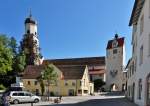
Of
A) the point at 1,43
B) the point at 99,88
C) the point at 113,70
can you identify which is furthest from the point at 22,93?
the point at 113,70

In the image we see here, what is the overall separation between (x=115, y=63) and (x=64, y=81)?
38759 millimetres

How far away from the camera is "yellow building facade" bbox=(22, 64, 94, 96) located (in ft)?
270

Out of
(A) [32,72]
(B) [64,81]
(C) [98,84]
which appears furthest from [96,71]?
(B) [64,81]

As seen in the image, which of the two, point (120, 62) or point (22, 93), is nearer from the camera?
point (22, 93)

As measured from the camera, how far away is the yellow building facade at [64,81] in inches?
3243

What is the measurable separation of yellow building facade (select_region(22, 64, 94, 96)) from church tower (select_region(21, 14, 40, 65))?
71.5 feet

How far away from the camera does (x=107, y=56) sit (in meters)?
123

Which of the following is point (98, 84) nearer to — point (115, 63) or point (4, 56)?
point (115, 63)

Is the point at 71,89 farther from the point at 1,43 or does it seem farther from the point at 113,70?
the point at 113,70

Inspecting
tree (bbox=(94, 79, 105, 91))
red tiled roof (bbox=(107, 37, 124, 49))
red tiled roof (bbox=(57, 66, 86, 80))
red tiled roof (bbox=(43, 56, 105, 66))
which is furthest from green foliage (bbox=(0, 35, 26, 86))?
red tiled roof (bbox=(43, 56, 105, 66))

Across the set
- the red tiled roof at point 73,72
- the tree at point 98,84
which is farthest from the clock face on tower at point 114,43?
the red tiled roof at point 73,72

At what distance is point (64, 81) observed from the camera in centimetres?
8325

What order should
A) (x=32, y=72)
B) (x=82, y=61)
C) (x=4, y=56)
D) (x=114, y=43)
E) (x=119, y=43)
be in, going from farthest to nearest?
(x=82, y=61), (x=114, y=43), (x=119, y=43), (x=32, y=72), (x=4, y=56)

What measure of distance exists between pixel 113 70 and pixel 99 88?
36.3 ft
